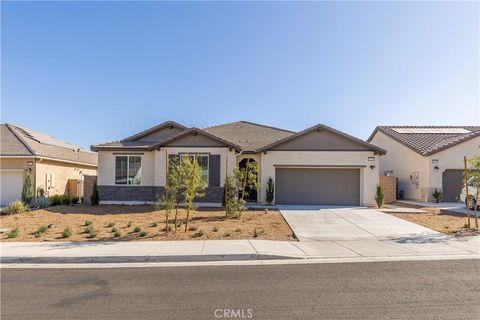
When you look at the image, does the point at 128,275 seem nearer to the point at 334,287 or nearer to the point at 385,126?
the point at 334,287

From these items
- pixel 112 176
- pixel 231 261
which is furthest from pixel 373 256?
pixel 112 176

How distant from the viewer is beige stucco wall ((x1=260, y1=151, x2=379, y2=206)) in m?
18.2

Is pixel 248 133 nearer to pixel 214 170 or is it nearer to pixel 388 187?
pixel 214 170

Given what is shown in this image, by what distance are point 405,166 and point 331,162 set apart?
28.8 ft

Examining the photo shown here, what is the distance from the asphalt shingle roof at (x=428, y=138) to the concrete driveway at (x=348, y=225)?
29.2ft

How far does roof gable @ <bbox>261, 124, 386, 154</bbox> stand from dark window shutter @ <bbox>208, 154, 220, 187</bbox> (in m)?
2.94

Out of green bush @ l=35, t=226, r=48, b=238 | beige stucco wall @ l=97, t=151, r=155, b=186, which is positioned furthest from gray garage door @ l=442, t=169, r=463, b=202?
green bush @ l=35, t=226, r=48, b=238

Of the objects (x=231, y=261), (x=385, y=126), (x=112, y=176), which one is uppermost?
(x=385, y=126)

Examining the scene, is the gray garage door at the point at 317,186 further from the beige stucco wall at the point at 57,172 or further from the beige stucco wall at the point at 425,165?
the beige stucco wall at the point at 57,172

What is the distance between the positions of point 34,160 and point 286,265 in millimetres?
18167

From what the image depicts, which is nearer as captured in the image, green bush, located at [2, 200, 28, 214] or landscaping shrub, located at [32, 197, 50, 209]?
green bush, located at [2, 200, 28, 214]

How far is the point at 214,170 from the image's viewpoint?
1727cm

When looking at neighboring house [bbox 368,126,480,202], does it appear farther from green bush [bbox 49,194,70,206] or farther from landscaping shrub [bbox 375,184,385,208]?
green bush [bbox 49,194,70,206]

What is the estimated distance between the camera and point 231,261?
750cm
